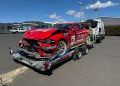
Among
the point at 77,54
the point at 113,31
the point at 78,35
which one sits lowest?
the point at 113,31

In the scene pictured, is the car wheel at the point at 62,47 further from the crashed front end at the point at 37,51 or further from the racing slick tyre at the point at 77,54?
the racing slick tyre at the point at 77,54

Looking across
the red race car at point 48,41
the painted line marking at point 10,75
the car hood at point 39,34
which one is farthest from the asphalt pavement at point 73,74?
the car hood at point 39,34

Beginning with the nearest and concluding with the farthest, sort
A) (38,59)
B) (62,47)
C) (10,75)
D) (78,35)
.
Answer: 1. (10,75)
2. (38,59)
3. (62,47)
4. (78,35)

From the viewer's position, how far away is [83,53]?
37.3 feet

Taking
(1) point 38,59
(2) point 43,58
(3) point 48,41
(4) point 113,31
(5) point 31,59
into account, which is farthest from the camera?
(4) point 113,31

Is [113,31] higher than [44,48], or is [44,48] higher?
[44,48]

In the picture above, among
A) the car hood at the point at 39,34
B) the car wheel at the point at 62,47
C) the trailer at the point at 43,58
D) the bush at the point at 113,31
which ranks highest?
the car hood at the point at 39,34

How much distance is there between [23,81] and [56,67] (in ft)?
7.77

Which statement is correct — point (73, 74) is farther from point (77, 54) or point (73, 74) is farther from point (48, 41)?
point (77, 54)

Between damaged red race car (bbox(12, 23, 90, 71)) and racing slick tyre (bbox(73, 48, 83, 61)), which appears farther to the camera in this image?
racing slick tyre (bbox(73, 48, 83, 61))

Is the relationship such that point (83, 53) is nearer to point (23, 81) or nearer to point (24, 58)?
point (24, 58)

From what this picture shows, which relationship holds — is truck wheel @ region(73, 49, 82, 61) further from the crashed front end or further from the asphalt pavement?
the crashed front end

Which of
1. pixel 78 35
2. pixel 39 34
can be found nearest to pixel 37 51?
pixel 39 34

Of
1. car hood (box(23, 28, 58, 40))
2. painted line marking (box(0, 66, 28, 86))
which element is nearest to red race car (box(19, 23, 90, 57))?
car hood (box(23, 28, 58, 40))
